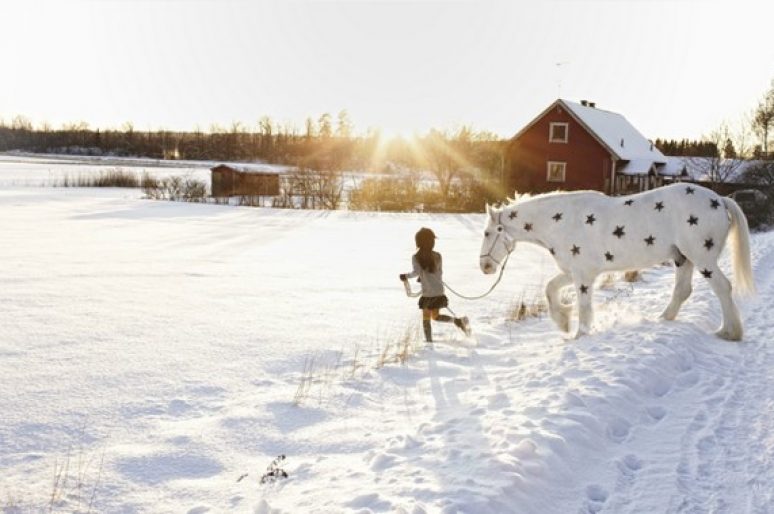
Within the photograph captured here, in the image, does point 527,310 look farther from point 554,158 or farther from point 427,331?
point 554,158

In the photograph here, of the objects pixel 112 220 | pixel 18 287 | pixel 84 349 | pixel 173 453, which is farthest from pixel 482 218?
pixel 173 453

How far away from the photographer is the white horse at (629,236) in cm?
650

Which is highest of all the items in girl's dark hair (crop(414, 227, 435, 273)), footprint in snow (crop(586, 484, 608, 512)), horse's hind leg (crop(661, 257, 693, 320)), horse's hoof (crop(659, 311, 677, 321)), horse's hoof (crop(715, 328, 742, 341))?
girl's dark hair (crop(414, 227, 435, 273))

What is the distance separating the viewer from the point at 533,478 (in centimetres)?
348

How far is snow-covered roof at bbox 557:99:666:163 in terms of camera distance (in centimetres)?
3525

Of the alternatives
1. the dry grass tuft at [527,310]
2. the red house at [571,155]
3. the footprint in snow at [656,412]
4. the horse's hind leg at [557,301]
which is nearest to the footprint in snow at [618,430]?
the footprint in snow at [656,412]

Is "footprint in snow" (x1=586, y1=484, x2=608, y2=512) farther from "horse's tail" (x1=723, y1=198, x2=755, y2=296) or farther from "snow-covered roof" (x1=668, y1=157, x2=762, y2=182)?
"snow-covered roof" (x1=668, y1=157, x2=762, y2=182)

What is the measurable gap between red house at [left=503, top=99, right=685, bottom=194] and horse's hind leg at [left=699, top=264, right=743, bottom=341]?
97.2 ft

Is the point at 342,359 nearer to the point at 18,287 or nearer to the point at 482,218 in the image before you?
the point at 18,287

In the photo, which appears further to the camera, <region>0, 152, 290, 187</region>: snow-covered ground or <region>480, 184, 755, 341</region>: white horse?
<region>0, 152, 290, 187</region>: snow-covered ground

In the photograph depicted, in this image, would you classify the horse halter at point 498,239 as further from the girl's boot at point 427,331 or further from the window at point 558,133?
the window at point 558,133

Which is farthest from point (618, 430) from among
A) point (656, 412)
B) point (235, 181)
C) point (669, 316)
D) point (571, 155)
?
point (235, 181)

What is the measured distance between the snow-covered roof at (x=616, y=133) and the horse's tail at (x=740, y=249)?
30.1 meters

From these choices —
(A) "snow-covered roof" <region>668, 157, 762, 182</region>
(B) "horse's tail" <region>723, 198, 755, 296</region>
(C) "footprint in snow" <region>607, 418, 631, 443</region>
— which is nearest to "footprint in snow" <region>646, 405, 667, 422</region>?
(C) "footprint in snow" <region>607, 418, 631, 443</region>
